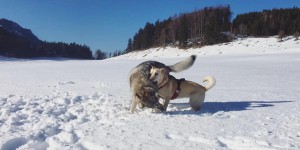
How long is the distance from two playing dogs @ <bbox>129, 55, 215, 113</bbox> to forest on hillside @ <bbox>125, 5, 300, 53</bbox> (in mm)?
Answer: 53197

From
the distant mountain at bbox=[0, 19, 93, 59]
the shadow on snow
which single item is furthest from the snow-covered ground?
the distant mountain at bbox=[0, 19, 93, 59]

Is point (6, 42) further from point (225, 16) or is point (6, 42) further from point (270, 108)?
point (270, 108)

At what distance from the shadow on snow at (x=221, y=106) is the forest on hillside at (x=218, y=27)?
52085mm

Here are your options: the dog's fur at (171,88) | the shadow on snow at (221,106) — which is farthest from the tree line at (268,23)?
the dog's fur at (171,88)

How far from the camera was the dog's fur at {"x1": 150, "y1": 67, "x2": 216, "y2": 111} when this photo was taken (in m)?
5.91

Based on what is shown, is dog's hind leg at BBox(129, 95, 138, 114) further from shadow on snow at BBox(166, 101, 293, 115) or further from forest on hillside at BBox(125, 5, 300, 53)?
forest on hillside at BBox(125, 5, 300, 53)

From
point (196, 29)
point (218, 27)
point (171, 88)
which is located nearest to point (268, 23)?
point (218, 27)

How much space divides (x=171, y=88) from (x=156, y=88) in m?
0.40

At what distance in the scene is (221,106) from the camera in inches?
266

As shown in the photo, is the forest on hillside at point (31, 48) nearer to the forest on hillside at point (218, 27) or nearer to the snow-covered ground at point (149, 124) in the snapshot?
the forest on hillside at point (218, 27)

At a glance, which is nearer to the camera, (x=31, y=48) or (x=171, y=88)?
(x=171, y=88)

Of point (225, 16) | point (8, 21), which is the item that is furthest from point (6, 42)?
point (8, 21)

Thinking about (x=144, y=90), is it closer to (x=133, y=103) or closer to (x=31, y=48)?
(x=133, y=103)

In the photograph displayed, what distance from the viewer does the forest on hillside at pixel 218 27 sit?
6319 centimetres
